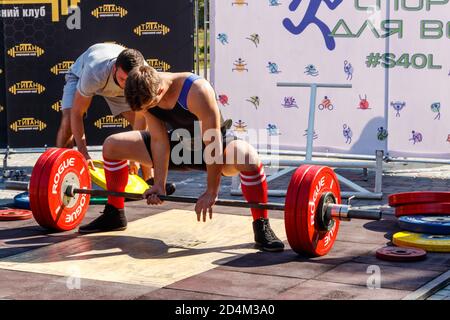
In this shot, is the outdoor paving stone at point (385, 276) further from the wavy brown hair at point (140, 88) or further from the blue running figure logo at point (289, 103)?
the blue running figure logo at point (289, 103)

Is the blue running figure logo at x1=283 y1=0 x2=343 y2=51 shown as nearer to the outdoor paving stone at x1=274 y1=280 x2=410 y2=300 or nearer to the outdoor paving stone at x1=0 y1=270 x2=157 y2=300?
the outdoor paving stone at x1=274 y1=280 x2=410 y2=300

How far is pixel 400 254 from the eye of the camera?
223 inches

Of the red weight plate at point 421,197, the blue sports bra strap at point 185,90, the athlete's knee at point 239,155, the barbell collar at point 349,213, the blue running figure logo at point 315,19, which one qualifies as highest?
the blue running figure logo at point 315,19

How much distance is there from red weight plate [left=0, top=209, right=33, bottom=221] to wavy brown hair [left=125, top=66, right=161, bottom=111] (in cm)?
179

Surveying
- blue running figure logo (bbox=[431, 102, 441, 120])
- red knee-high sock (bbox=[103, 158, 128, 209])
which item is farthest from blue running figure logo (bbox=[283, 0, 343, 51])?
red knee-high sock (bbox=[103, 158, 128, 209])

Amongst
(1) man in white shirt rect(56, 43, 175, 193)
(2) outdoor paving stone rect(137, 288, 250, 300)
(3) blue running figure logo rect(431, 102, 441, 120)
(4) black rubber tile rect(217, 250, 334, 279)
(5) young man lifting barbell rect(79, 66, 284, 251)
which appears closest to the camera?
(2) outdoor paving stone rect(137, 288, 250, 300)

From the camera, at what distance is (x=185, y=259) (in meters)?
5.75

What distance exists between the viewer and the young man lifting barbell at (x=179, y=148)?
18.5 ft

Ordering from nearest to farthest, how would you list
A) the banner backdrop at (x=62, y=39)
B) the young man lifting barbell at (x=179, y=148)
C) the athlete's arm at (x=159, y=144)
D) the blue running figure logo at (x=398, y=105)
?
the young man lifting barbell at (x=179, y=148) → the athlete's arm at (x=159, y=144) → the blue running figure logo at (x=398, y=105) → the banner backdrop at (x=62, y=39)

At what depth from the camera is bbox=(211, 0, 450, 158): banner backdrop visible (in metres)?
7.83

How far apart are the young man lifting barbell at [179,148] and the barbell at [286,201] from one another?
0.19 meters

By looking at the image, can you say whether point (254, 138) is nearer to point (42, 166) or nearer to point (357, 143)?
point (357, 143)

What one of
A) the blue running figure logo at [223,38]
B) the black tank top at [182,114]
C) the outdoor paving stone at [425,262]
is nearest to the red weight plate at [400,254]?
the outdoor paving stone at [425,262]
